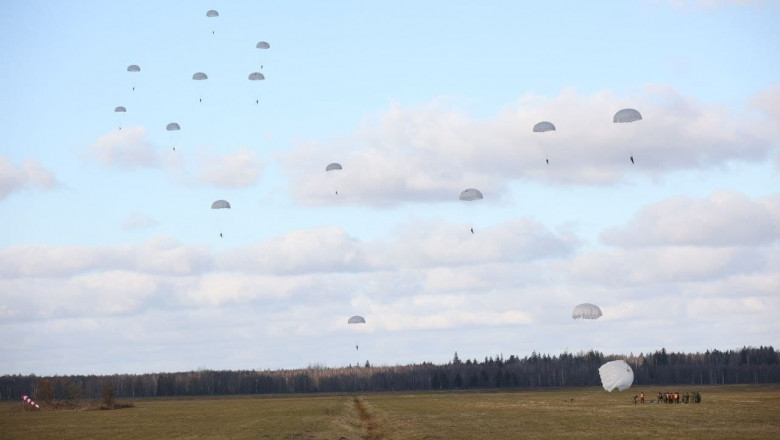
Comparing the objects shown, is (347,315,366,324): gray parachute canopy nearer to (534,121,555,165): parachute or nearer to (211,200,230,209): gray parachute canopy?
(211,200,230,209): gray parachute canopy

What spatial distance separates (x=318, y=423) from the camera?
63.1 m

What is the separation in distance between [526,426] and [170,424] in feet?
95.5

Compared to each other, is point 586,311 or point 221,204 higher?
point 221,204

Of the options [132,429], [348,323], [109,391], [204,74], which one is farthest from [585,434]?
[109,391]

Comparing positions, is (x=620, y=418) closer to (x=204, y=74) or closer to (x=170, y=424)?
(x=170, y=424)

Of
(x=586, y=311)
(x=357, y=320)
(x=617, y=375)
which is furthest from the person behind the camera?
(x=617, y=375)

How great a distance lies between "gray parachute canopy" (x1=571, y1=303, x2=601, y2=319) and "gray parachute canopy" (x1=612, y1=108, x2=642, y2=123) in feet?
104

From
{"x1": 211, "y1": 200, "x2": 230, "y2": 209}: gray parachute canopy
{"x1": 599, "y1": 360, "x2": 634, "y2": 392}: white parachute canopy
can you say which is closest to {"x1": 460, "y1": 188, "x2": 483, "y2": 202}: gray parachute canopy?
{"x1": 211, "y1": 200, "x2": 230, "y2": 209}: gray parachute canopy

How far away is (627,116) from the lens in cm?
7094

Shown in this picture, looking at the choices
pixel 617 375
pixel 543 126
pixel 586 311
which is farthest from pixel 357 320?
pixel 543 126

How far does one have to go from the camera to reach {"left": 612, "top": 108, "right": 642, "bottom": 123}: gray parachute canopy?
232ft

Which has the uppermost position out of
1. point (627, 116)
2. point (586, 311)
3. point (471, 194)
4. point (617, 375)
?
point (627, 116)

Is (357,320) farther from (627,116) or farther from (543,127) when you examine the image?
(627,116)

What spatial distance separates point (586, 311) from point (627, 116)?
33.1 metres
